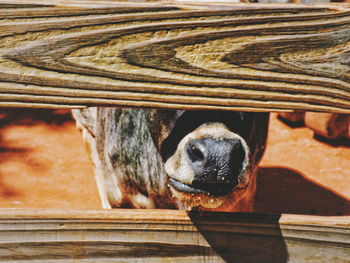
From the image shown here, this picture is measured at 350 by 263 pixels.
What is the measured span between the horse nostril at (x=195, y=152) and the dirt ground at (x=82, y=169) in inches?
102

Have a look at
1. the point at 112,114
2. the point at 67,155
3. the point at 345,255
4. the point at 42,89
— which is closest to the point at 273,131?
the point at 67,155

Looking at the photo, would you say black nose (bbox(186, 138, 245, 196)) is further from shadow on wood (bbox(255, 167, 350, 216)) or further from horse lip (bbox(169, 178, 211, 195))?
shadow on wood (bbox(255, 167, 350, 216))

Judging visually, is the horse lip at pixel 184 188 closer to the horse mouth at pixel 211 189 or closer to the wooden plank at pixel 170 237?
the horse mouth at pixel 211 189

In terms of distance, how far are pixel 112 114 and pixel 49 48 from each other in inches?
82.4

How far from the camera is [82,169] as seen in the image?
199 inches

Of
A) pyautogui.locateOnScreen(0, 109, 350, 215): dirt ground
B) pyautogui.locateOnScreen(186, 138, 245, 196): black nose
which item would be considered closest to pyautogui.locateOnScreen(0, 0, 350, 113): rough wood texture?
pyautogui.locateOnScreen(186, 138, 245, 196): black nose

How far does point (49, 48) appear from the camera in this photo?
1366 millimetres

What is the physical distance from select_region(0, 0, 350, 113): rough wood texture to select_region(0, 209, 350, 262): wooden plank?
1.26 ft

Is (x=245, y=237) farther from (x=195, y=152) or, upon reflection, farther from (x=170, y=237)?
(x=195, y=152)

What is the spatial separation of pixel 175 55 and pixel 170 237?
0.61 metres

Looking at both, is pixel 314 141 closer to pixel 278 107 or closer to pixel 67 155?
pixel 67 155

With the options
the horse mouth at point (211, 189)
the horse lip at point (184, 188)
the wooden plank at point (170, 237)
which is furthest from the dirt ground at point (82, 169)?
the wooden plank at point (170, 237)

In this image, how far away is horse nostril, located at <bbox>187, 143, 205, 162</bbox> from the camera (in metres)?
1.78

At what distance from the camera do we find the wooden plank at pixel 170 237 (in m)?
1.56
